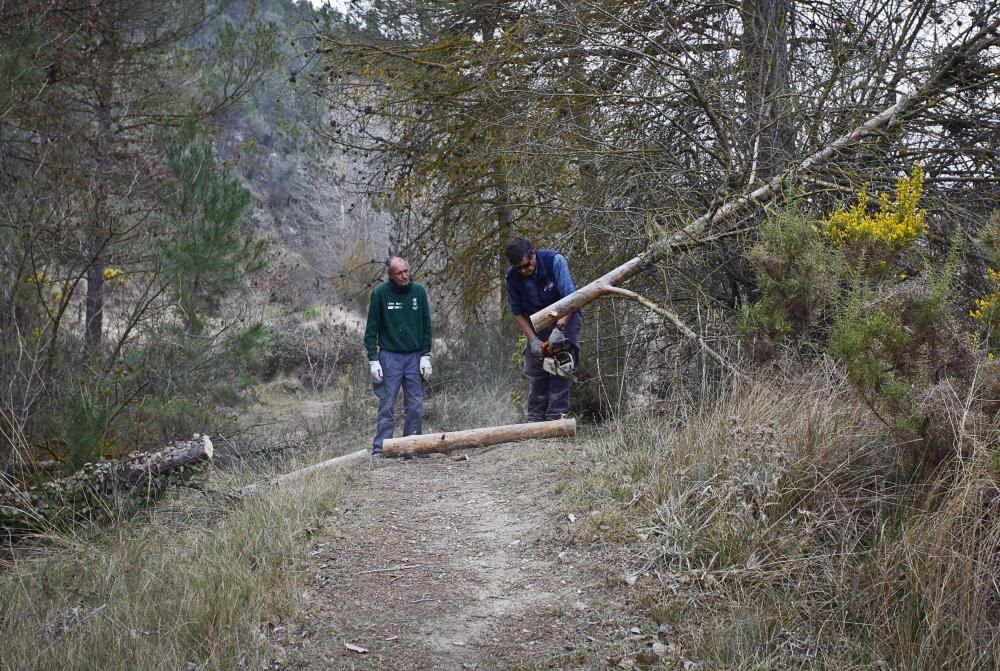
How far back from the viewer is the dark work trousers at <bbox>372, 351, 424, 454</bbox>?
8.28m

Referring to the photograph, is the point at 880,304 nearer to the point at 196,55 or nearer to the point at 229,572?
the point at 229,572

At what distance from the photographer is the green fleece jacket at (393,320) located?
836cm

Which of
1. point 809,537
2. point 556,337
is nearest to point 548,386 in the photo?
point 556,337

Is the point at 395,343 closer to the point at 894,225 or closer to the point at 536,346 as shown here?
the point at 536,346

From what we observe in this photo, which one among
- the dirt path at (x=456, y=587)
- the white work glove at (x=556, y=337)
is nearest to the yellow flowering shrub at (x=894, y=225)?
the dirt path at (x=456, y=587)

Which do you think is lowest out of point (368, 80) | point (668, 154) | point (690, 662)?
point (690, 662)

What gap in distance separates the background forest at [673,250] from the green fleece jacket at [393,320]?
4.97ft

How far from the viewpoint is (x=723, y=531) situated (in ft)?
13.8

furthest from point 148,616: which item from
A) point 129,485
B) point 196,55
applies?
point 196,55

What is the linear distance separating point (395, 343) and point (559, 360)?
1.73m

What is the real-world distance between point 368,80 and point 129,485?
17.5ft

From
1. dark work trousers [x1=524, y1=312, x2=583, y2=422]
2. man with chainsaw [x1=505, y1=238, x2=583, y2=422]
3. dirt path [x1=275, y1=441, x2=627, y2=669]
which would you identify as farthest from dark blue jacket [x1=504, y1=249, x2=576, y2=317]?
dirt path [x1=275, y1=441, x2=627, y2=669]

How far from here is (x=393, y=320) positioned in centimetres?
840

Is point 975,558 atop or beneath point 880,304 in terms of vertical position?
beneath
